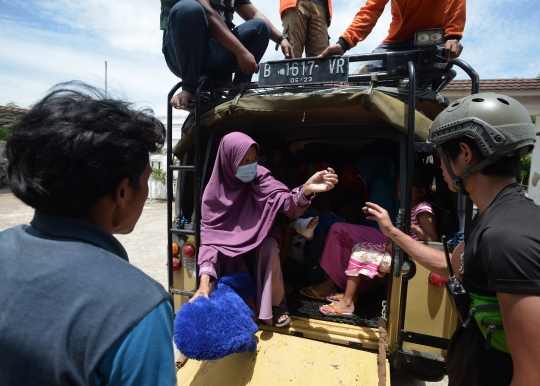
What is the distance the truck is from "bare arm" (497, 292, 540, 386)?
1114 mm

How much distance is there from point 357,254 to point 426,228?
21.9 inches

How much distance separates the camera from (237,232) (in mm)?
2590

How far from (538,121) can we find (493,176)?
11.3 meters

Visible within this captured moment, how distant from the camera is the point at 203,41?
267 centimetres

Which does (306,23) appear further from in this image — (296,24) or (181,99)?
(181,99)

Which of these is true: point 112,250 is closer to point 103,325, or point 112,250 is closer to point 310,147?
point 103,325

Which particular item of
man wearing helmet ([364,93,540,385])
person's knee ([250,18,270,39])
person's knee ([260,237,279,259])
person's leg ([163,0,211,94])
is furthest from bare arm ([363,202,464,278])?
person's knee ([250,18,270,39])

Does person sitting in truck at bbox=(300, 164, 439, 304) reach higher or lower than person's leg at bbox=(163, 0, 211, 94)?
lower

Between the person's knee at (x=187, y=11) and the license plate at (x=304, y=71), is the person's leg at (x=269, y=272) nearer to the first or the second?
the license plate at (x=304, y=71)

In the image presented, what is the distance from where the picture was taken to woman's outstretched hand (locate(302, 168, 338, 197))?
2.37 meters

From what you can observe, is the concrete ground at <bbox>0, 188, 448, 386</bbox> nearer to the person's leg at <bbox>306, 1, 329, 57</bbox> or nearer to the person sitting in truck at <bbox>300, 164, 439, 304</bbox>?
the person sitting in truck at <bbox>300, 164, 439, 304</bbox>

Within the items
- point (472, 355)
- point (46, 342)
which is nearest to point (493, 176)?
point (472, 355)

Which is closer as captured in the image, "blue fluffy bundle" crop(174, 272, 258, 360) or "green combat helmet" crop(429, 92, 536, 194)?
"green combat helmet" crop(429, 92, 536, 194)

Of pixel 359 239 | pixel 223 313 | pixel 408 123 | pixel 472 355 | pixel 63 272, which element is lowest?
pixel 223 313
